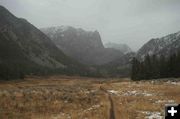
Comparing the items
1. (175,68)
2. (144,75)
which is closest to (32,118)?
(175,68)

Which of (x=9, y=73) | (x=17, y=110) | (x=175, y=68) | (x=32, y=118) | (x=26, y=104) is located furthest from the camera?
(x=9, y=73)

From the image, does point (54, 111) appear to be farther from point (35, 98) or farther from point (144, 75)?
point (144, 75)

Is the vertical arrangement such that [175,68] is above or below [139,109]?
above

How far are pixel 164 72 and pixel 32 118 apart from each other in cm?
9187

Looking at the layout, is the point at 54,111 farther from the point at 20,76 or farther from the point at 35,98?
the point at 20,76

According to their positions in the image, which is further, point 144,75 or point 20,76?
point 20,76

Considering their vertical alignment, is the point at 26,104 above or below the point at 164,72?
below

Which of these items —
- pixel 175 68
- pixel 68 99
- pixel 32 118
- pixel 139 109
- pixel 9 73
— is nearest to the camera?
pixel 32 118

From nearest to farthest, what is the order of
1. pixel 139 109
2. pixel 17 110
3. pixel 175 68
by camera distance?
1. pixel 139 109
2. pixel 17 110
3. pixel 175 68

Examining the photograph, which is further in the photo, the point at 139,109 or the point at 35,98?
the point at 35,98

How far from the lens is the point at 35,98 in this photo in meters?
43.3

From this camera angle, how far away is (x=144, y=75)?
12188 cm

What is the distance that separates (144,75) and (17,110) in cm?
9367

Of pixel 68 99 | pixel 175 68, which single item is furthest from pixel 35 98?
pixel 175 68
